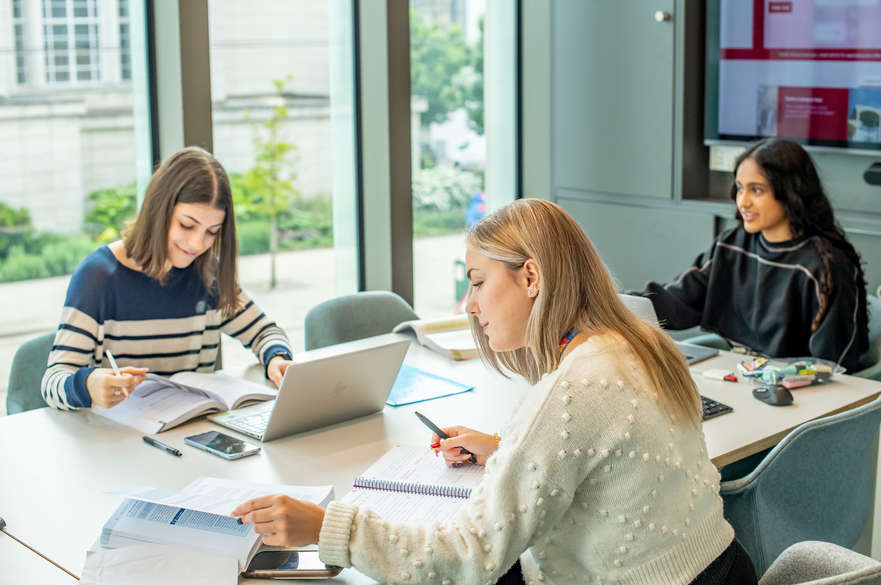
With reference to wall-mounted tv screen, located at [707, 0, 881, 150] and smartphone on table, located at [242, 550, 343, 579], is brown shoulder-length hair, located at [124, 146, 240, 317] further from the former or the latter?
wall-mounted tv screen, located at [707, 0, 881, 150]

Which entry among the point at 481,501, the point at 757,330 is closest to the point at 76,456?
the point at 481,501

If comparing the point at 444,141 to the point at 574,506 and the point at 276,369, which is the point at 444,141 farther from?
the point at 574,506

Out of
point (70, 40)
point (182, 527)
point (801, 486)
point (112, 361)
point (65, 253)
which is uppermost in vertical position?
point (70, 40)

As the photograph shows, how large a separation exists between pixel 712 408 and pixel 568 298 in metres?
0.92

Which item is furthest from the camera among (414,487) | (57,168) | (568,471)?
(57,168)

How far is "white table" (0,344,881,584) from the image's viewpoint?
175 cm

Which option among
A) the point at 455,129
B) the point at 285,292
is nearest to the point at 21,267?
the point at 285,292

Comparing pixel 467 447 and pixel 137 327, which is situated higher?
pixel 137 327

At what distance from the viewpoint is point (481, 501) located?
1.47m

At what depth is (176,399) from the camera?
237cm

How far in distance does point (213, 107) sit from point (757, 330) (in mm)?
2072

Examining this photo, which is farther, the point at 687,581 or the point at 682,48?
the point at 682,48

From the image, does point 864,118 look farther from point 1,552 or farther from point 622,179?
point 1,552

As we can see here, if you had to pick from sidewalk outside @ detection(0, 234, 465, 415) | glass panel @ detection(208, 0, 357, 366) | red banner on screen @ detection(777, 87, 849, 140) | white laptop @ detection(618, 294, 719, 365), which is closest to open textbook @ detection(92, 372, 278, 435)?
white laptop @ detection(618, 294, 719, 365)
